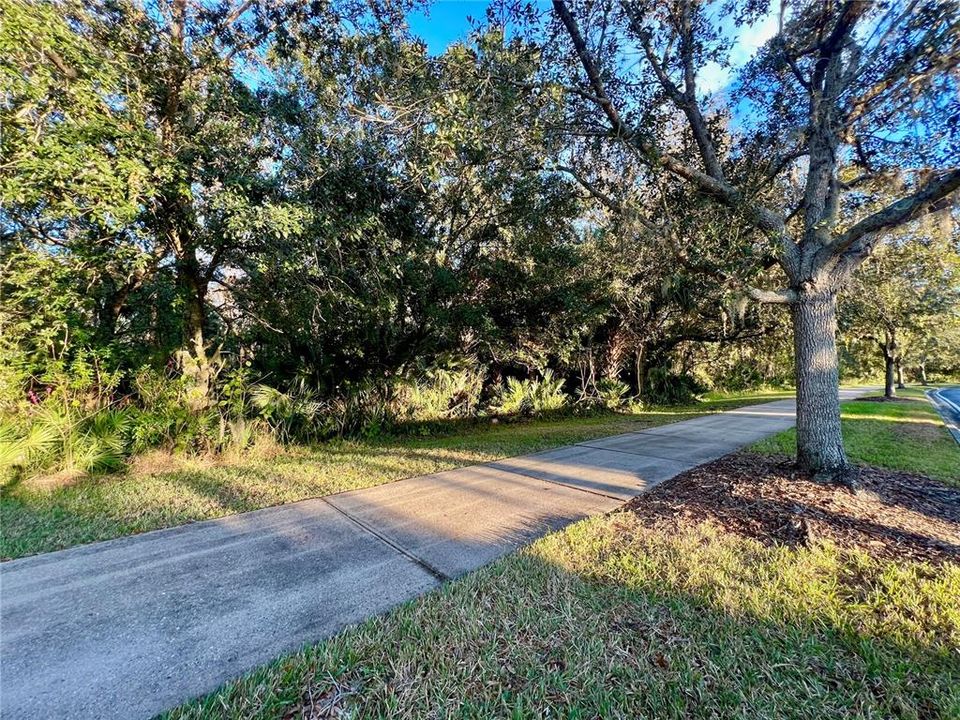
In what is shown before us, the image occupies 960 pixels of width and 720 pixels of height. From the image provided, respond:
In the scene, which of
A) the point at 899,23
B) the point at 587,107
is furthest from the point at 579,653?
the point at 899,23

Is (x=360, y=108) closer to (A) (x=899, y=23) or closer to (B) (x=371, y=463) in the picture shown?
(B) (x=371, y=463)

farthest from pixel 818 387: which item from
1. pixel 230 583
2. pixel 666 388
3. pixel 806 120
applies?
pixel 666 388

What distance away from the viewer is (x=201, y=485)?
4746 millimetres

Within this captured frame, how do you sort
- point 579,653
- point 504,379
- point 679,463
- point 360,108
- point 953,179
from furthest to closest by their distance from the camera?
point 504,379, point 679,463, point 360,108, point 953,179, point 579,653

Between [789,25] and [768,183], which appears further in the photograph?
[768,183]

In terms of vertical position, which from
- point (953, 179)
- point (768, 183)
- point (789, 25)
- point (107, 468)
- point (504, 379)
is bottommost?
point (107, 468)

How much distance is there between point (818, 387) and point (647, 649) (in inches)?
161

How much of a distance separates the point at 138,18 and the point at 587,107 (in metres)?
5.51

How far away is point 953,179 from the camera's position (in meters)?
3.42

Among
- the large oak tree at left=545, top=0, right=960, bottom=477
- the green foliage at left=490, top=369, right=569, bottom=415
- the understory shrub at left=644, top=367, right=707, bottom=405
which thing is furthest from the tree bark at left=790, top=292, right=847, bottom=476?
the understory shrub at left=644, top=367, right=707, bottom=405

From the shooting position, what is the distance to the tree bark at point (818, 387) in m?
4.61

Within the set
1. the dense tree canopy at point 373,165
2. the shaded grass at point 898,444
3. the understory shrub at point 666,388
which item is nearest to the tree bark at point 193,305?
the dense tree canopy at point 373,165

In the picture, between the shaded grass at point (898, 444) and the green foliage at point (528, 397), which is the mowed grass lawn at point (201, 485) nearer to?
the green foliage at point (528, 397)

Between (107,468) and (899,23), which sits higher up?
(899,23)
